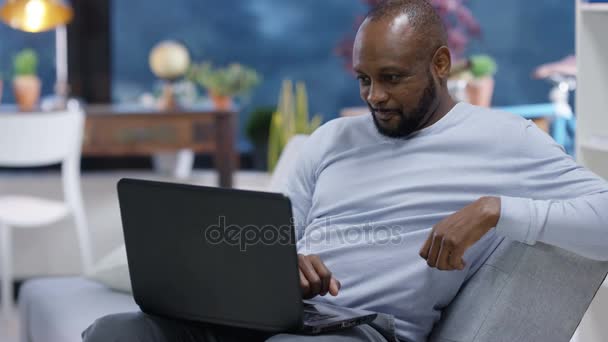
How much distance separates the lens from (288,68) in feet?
21.8

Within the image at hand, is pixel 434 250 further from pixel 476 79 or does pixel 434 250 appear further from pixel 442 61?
pixel 476 79

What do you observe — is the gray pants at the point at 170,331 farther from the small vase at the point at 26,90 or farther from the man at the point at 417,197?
the small vase at the point at 26,90

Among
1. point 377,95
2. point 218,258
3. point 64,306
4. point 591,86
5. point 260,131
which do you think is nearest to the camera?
point 218,258

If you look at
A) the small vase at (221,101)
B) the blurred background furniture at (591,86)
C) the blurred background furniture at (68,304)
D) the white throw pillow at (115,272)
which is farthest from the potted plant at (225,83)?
the blurred background furniture at (591,86)

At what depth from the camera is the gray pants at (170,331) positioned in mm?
1735

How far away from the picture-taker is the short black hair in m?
1.90

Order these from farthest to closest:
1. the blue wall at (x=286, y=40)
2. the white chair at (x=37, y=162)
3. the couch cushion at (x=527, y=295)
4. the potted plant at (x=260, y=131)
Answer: the blue wall at (x=286, y=40), the potted plant at (x=260, y=131), the white chair at (x=37, y=162), the couch cushion at (x=527, y=295)

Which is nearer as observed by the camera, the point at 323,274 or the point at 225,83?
the point at 323,274

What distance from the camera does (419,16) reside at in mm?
1907

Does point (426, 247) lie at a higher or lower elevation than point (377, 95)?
lower

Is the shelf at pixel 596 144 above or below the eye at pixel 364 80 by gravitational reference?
below

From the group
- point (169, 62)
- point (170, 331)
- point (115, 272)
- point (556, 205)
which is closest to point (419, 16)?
point (556, 205)

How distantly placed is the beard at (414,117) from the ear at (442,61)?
0.08ft

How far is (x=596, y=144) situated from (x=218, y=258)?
1309mm
